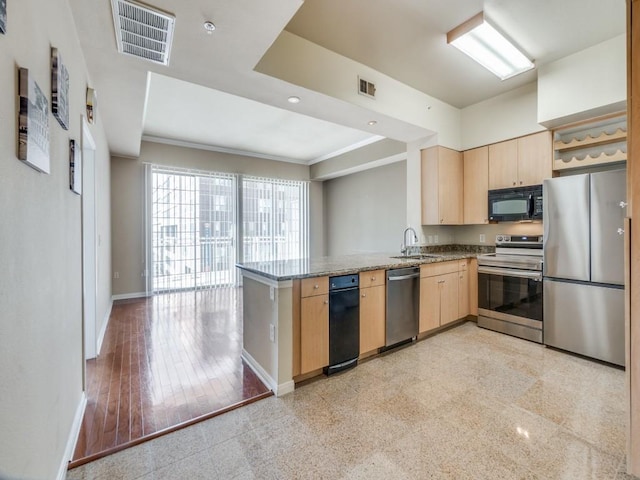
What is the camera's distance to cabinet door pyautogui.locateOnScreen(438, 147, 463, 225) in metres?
4.11

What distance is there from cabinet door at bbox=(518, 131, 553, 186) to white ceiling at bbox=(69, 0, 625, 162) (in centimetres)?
73

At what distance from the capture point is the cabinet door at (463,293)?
153 inches

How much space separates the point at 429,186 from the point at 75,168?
393 cm

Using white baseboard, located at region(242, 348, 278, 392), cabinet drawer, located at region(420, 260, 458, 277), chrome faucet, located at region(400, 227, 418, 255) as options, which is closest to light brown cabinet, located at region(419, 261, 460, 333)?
cabinet drawer, located at region(420, 260, 458, 277)

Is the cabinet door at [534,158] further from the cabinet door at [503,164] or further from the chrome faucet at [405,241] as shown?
the chrome faucet at [405,241]

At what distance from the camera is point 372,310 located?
2896 millimetres

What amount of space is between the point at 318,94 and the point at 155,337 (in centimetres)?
330

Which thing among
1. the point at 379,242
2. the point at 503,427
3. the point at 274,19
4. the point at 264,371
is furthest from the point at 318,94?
the point at 379,242

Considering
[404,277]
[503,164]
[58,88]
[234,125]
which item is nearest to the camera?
[58,88]

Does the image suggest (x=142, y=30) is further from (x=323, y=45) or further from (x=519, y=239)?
(x=519, y=239)

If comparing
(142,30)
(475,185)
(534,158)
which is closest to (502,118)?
(534,158)

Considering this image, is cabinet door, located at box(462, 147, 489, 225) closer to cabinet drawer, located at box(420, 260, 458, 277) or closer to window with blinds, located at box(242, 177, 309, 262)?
cabinet drawer, located at box(420, 260, 458, 277)

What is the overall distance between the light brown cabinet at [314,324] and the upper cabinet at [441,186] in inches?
93.8

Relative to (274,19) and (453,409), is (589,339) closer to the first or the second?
(453,409)
